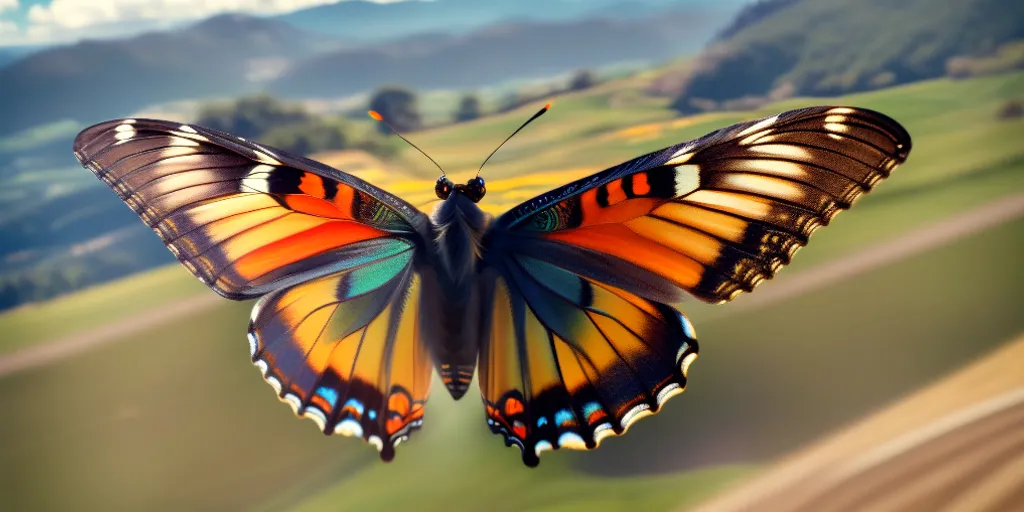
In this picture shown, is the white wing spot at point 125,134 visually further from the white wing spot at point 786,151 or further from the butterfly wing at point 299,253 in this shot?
the white wing spot at point 786,151

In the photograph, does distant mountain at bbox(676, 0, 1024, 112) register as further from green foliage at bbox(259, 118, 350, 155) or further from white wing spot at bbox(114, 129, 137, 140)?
white wing spot at bbox(114, 129, 137, 140)

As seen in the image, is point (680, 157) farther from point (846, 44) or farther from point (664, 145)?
point (846, 44)

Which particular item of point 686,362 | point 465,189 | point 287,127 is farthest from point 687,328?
point 287,127

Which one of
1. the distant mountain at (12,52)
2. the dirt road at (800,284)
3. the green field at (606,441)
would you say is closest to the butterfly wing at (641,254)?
the green field at (606,441)

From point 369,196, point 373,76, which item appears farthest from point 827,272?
point 373,76

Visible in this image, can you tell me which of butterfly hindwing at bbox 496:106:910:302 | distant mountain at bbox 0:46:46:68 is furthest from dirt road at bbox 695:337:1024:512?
distant mountain at bbox 0:46:46:68

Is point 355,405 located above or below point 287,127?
below

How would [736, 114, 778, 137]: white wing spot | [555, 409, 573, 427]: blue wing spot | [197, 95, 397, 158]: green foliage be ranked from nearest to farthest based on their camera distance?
[736, 114, 778, 137]: white wing spot → [555, 409, 573, 427]: blue wing spot → [197, 95, 397, 158]: green foliage
